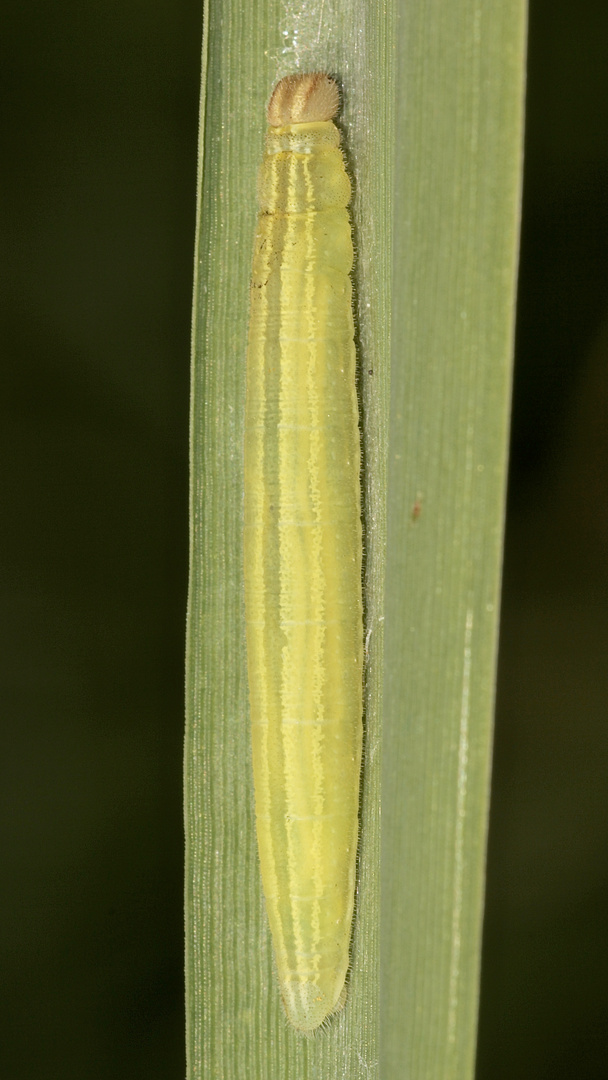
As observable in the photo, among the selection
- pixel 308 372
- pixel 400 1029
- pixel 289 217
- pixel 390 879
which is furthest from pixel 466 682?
pixel 289 217

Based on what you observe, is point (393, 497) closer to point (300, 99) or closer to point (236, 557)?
point (236, 557)

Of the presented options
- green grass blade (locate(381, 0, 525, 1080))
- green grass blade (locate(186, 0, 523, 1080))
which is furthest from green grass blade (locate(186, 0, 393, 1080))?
green grass blade (locate(381, 0, 525, 1080))

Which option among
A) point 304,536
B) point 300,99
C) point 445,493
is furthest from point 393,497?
point 300,99

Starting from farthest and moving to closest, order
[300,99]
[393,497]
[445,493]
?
[300,99]
[393,497]
[445,493]

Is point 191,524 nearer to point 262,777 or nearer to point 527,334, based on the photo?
point 262,777

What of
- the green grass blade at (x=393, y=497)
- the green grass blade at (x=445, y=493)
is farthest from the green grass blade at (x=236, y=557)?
the green grass blade at (x=445, y=493)

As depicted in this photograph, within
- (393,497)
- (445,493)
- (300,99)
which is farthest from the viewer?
(300,99)
